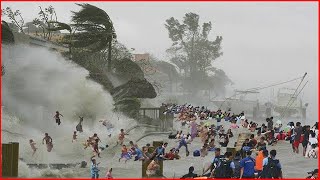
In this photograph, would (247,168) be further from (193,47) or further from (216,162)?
(193,47)

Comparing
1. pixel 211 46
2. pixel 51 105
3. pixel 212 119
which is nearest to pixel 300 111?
pixel 211 46

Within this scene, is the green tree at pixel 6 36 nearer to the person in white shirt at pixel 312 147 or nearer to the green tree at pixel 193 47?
the person in white shirt at pixel 312 147

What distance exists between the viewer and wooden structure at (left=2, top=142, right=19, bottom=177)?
51.2ft

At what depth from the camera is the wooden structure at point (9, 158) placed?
15594mm

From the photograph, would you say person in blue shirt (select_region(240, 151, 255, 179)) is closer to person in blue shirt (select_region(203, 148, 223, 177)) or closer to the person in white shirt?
person in blue shirt (select_region(203, 148, 223, 177))

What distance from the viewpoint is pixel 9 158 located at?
616 inches

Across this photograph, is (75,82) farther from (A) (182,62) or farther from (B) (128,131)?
(A) (182,62)

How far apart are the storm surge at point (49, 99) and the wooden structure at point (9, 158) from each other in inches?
373

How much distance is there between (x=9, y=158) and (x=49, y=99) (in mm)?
19985

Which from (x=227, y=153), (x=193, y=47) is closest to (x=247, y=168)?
(x=227, y=153)

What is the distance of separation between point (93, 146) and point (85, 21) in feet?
72.5

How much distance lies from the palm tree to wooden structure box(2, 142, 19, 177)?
1094 inches

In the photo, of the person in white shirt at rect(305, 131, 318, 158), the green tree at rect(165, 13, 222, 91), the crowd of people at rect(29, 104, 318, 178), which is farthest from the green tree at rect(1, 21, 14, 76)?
the green tree at rect(165, 13, 222, 91)

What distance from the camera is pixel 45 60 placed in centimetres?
3516
